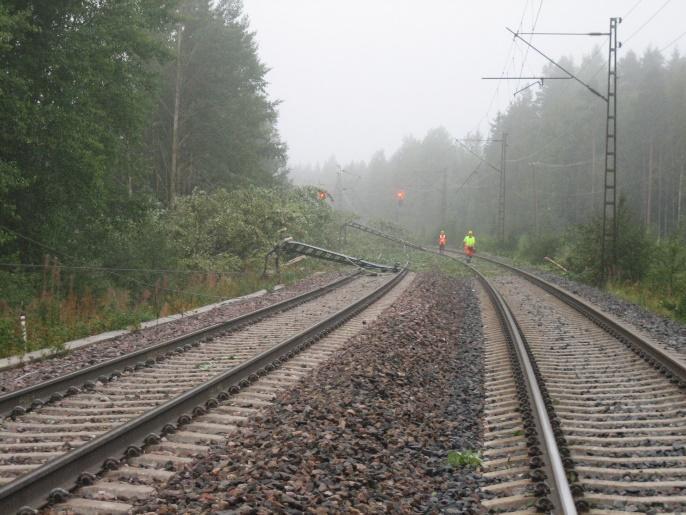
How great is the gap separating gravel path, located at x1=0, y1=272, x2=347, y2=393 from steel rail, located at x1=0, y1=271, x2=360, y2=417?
1.78 ft

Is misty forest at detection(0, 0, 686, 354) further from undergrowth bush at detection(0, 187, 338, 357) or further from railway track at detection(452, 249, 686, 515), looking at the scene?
railway track at detection(452, 249, 686, 515)

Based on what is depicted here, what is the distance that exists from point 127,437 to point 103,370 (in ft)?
10.4

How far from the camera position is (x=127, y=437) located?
17.8 ft

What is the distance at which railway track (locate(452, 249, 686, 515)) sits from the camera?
475 centimetres

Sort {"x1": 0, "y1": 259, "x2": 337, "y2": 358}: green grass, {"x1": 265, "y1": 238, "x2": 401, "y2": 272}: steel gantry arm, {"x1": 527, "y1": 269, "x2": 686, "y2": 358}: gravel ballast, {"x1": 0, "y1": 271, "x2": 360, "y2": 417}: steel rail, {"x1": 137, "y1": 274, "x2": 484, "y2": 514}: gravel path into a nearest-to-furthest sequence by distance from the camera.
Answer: {"x1": 137, "y1": 274, "x2": 484, "y2": 514}: gravel path
{"x1": 0, "y1": 271, "x2": 360, "y2": 417}: steel rail
{"x1": 0, "y1": 259, "x2": 337, "y2": 358}: green grass
{"x1": 527, "y1": 269, "x2": 686, "y2": 358}: gravel ballast
{"x1": 265, "y1": 238, "x2": 401, "y2": 272}: steel gantry arm

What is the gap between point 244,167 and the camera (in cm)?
3734

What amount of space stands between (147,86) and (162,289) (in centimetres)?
636

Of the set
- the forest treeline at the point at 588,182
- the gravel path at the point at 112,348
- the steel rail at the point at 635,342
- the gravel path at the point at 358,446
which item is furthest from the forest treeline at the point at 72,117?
the forest treeline at the point at 588,182

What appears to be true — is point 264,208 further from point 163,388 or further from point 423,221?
point 423,221

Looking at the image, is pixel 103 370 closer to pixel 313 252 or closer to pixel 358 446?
pixel 358 446

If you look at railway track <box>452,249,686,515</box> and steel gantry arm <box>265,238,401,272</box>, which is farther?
steel gantry arm <box>265,238,401,272</box>

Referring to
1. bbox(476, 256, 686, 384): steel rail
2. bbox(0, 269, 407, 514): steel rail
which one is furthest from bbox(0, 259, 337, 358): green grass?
bbox(476, 256, 686, 384): steel rail

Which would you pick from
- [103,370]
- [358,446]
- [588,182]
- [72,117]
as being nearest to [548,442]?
[358,446]

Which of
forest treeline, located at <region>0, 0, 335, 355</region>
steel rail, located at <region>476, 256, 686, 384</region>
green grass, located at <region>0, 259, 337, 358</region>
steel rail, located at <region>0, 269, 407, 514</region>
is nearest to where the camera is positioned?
steel rail, located at <region>0, 269, 407, 514</region>
